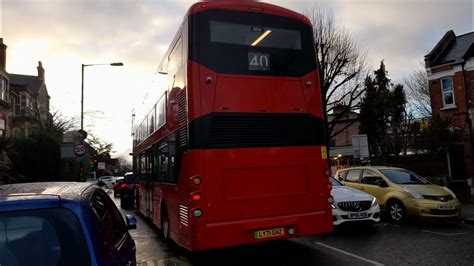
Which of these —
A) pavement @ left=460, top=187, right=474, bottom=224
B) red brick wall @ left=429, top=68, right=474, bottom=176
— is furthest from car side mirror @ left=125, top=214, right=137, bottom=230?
red brick wall @ left=429, top=68, right=474, bottom=176

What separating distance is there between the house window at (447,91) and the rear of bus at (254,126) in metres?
23.1

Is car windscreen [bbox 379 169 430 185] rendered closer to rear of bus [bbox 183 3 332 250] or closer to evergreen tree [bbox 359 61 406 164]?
rear of bus [bbox 183 3 332 250]

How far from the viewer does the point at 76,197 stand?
2959mm

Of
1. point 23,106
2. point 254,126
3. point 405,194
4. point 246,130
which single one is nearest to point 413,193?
point 405,194

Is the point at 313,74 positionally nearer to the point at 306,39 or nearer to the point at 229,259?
the point at 306,39

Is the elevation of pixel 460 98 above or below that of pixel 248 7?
above

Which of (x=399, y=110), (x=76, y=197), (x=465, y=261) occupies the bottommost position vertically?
(x=465, y=261)

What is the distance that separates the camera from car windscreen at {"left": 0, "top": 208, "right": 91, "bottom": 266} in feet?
8.54

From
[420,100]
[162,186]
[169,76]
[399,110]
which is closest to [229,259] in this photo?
[162,186]

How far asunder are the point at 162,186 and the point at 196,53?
3.64 m

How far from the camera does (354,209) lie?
10.0 metres

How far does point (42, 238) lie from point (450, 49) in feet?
106

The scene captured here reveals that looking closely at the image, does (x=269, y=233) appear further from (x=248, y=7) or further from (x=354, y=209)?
(x=354, y=209)

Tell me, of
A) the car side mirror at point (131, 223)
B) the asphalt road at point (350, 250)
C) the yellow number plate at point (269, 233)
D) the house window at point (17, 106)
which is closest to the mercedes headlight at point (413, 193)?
the asphalt road at point (350, 250)
